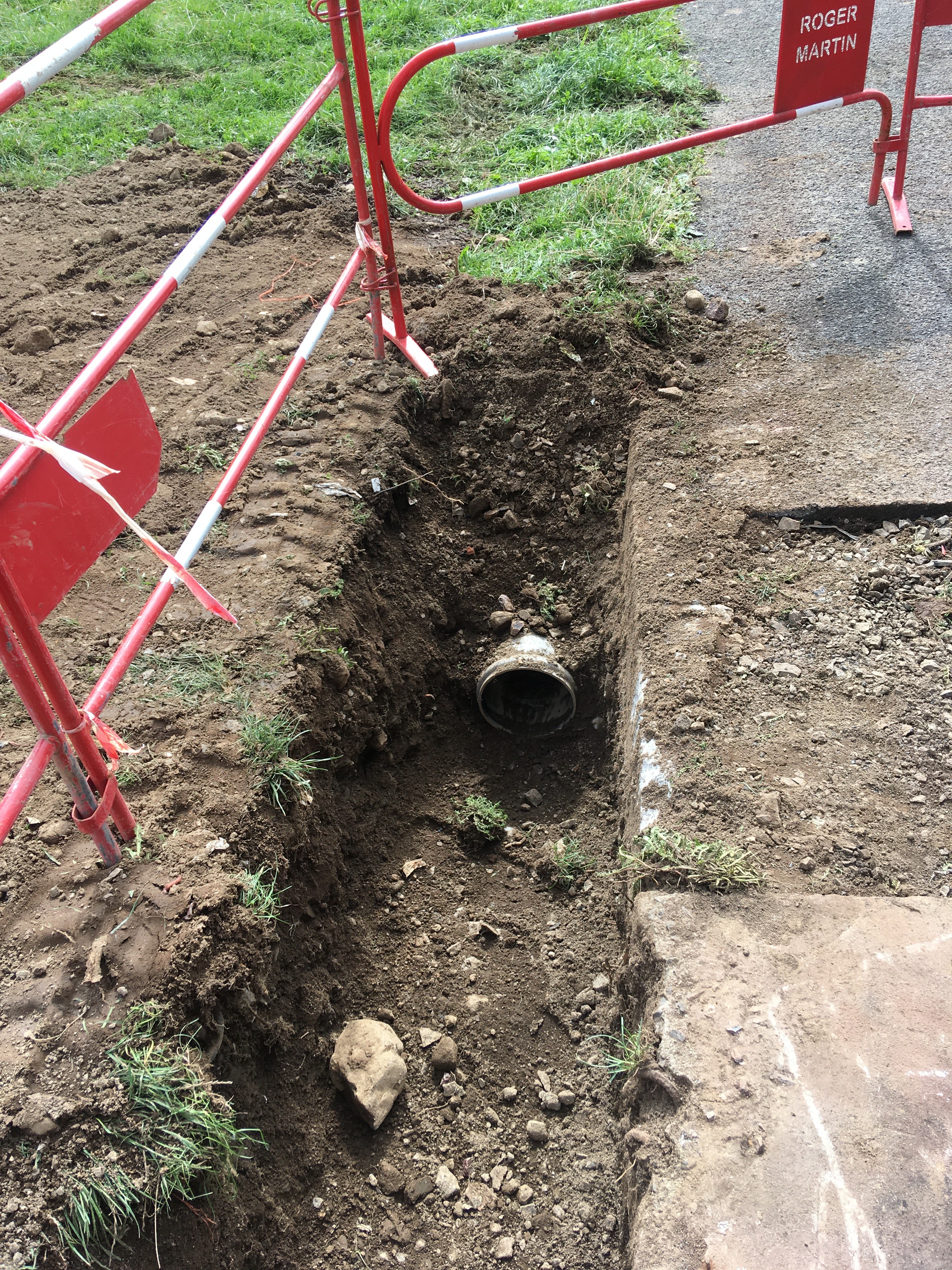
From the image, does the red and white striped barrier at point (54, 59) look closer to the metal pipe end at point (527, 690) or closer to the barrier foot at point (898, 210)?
the metal pipe end at point (527, 690)

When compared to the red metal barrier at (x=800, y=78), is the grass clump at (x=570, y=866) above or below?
below

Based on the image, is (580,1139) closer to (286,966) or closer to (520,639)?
(286,966)

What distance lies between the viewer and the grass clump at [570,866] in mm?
3254

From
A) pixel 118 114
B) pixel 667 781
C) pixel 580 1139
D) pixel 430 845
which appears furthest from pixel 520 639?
pixel 118 114

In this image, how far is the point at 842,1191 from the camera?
73.9 inches

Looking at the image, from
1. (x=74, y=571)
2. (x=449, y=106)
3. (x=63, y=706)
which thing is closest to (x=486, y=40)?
(x=74, y=571)

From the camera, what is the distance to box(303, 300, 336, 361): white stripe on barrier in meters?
3.43

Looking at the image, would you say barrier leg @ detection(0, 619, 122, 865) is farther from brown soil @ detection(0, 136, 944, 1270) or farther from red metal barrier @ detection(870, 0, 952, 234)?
red metal barrier @ detection(870, 0, 952, 234)

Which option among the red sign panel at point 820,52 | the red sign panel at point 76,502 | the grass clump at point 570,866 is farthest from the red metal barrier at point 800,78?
the grass clump at point 570,866

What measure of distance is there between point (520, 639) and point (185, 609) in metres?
1.38

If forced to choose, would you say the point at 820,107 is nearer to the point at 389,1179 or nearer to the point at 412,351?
the point at 412,351

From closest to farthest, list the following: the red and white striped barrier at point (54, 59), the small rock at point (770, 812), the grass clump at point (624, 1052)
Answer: the red and white striped barrier at point (54, 59)
the grass clump at point (624, 1052)
the small rock at point (770, 812)

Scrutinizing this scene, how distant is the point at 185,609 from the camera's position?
123 inches

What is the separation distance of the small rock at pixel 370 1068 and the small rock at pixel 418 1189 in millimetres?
178
